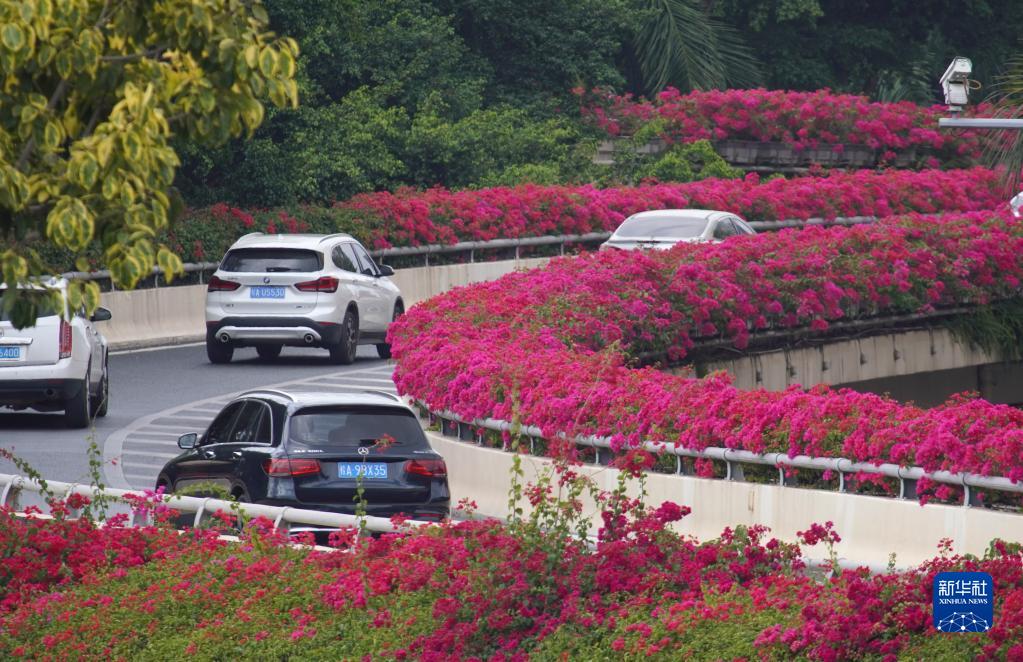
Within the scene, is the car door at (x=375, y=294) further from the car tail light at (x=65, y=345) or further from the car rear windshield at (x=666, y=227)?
the car tail light at (x=65, y=345)

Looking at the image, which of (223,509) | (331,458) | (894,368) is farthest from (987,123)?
(223,509)

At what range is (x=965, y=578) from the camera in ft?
30.1

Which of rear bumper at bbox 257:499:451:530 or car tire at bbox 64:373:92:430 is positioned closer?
rear bumper at bbox 257:499:451:530

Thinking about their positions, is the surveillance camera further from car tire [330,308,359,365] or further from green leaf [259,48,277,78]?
green leaf [259,48,277,78]

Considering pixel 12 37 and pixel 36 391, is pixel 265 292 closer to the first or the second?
pixel 36 391

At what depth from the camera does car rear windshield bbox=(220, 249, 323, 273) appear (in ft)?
83.3

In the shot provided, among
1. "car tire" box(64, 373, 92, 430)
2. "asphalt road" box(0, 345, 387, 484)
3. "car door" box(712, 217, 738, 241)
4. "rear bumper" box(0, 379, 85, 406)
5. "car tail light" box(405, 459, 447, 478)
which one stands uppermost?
"car tail light" box(405, 459, 447, 478)

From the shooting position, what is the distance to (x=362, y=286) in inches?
1032

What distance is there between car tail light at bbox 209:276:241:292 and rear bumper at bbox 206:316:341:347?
14.6 inches

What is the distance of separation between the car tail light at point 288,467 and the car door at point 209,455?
0.62 metres

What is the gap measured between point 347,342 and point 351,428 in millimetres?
11459

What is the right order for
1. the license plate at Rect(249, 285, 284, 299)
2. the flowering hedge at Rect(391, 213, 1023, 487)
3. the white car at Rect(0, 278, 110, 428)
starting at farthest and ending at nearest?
the license plate at Rect(249, 285, 284, 299), the white car at Rect(0, 278, 110, 428), the flowering hedge at Rect(391, 213, 1023, 487)

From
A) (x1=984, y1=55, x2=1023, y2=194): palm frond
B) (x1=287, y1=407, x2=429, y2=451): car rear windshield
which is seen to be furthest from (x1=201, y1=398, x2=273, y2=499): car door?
(x1=984, y1=55, x2=1023, y2=194): palm frond

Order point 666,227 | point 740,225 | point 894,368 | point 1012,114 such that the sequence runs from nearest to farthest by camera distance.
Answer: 1. point 894,368
2. point 666,227
3. point 740,225
4. point 1012,114
